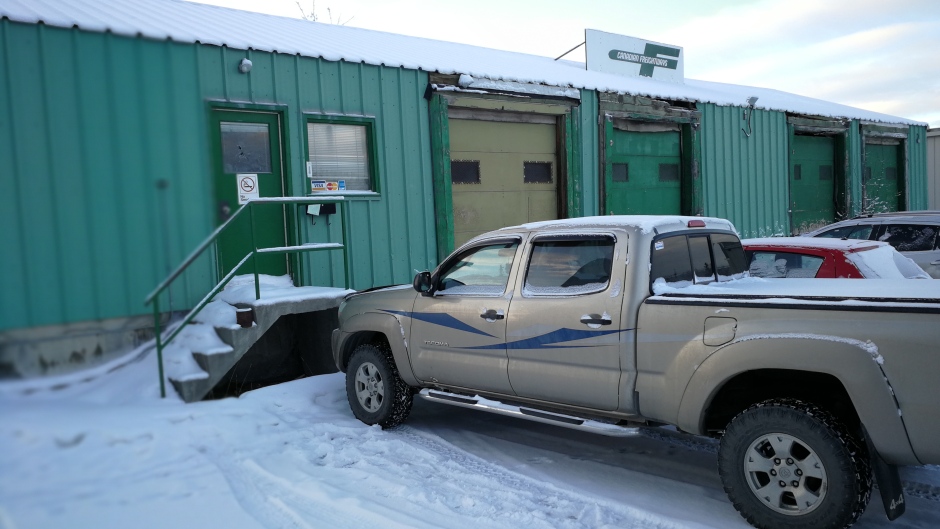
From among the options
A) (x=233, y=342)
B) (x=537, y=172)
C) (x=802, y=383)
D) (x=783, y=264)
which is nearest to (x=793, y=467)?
(x=802, y=383)

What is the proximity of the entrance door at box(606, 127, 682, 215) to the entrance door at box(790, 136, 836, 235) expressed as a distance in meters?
4.05

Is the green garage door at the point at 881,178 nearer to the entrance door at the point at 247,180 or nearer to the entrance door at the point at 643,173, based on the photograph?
the entrance door at the point at 643,173

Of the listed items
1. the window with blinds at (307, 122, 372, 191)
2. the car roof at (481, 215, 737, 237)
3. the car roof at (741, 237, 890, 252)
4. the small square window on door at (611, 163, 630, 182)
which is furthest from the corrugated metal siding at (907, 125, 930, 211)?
the car roof at (481, 215, 737, 237)

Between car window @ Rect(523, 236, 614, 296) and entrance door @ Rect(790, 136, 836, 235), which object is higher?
entrance door @ Rect(790, 136, 836, 235)

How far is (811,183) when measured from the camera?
56.9ft

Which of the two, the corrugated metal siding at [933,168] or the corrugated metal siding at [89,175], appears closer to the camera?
the corrugated metal siding at [89,175]

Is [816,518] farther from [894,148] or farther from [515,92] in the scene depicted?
[894,148]

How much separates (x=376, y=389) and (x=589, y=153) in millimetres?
7283

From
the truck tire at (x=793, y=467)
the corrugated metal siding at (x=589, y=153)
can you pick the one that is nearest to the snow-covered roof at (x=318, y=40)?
the corrugated metal siding at (x=589, y=153)

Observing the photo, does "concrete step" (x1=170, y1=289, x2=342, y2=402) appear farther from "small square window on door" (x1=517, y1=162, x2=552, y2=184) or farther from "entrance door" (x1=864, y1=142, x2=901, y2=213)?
"entrance door" (x1=864, y1=142, x2=901, y2=213)

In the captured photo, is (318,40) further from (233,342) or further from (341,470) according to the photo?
(341,470)

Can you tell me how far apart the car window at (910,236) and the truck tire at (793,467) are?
622 cm

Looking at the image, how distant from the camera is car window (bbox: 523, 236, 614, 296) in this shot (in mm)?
4949

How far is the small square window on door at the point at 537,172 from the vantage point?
1177cm
